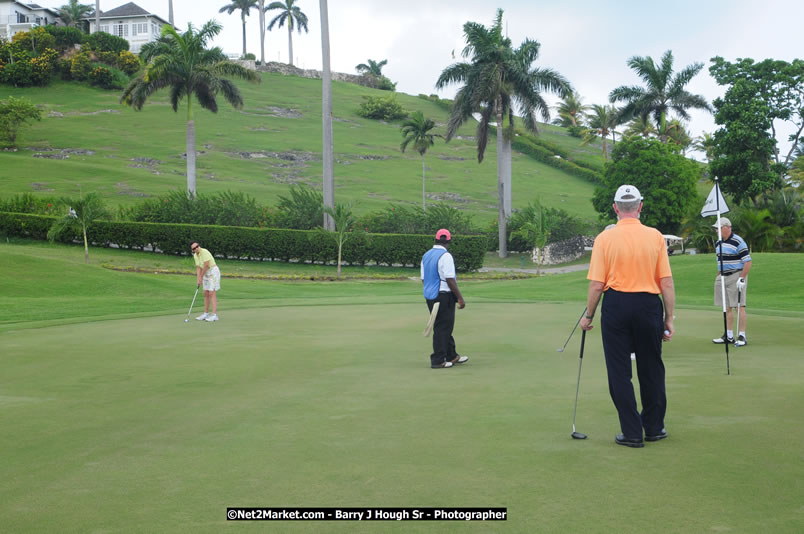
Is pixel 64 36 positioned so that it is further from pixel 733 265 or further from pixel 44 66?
pixel 733 265

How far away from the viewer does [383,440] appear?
6484 millimetres

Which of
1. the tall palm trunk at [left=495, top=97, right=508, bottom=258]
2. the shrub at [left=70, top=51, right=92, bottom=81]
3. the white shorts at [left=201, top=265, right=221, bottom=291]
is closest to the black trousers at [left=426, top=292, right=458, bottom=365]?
the white shorts at [left=201, top=265, right=221, bottom=291]

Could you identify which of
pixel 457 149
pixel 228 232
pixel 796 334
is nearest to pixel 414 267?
pixel 228 232

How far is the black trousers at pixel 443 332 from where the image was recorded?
11.4 m

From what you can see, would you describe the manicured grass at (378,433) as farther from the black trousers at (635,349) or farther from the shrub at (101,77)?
the shrub at (101,77)

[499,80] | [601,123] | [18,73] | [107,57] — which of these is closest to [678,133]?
[601,123]

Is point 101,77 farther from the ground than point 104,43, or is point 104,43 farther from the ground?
point 104,43

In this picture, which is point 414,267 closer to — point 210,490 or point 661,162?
point 661,162

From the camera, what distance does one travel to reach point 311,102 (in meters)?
126

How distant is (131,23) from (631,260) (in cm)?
14386

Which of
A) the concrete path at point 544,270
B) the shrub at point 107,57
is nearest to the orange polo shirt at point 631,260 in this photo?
the concrete path at point 544,270

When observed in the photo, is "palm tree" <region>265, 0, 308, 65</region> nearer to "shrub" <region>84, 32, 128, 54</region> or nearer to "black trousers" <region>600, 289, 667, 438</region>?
"shrub" <region>84, 32, 128, 54</region>

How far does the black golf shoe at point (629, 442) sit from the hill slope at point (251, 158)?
5806cm

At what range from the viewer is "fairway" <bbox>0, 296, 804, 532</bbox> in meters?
4.72
